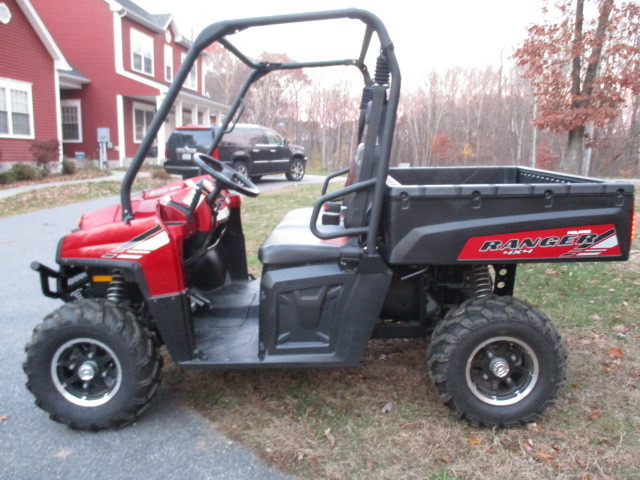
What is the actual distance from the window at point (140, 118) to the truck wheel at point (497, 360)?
875 inches

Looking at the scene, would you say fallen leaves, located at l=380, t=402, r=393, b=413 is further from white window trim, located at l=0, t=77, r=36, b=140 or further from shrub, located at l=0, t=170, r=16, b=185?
white window trim, located at l=0, t=77, r=36, b=140

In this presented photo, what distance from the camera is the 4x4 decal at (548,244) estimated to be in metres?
2.69

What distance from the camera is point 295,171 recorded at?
61.2 feet

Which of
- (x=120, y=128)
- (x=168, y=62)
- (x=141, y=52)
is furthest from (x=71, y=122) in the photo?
(x=168, y=62)

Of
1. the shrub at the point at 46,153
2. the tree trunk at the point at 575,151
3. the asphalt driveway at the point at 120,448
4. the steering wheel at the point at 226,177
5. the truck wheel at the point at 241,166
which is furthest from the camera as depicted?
the shrub at the point at 46,153

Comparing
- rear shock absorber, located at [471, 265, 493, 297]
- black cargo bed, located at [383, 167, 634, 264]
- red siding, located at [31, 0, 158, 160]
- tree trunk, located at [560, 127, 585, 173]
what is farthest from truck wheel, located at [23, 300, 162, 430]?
red siding, located at [31, 0, 158, 160]

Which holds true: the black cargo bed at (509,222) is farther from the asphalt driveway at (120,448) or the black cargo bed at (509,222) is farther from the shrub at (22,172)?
the shrub at (22,172)

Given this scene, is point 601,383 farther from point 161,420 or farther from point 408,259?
point 161,420

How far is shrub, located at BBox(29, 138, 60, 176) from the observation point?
53.7 feet

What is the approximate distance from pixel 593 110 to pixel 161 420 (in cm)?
1073

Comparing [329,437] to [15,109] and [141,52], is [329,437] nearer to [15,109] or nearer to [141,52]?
[15,109]

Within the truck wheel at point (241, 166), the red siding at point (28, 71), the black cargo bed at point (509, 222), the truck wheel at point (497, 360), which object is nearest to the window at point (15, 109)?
the red siding at point (28, 71)

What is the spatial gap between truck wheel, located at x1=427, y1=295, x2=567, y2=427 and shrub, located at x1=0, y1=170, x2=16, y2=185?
15.0 m

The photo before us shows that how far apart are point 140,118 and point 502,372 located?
23.6 m
